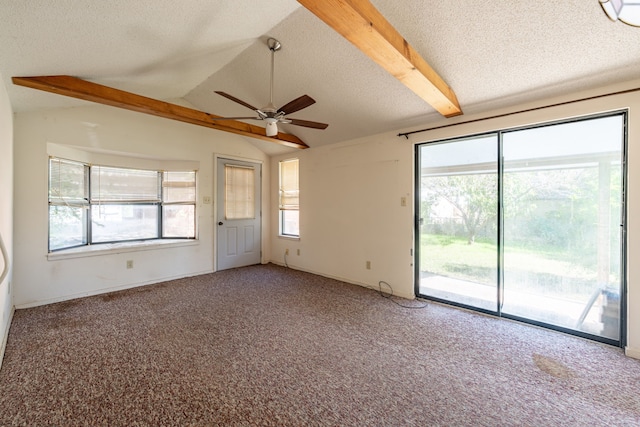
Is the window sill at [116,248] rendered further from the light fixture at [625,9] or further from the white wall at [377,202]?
the light fixture at [625,9]

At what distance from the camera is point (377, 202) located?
13.0 feet

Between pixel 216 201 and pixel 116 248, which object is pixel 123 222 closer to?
pixel 116 248

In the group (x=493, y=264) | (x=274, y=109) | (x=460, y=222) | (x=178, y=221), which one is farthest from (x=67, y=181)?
(x=493, y=264)

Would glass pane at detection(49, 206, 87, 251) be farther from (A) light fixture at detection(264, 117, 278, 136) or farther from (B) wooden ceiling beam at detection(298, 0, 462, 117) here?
(B) wooden ceiling beam at detection(298, 0, 462, 117)

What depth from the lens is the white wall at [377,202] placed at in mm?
2260

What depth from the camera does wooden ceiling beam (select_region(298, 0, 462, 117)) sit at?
139 centimetres

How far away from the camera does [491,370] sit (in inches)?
81.1

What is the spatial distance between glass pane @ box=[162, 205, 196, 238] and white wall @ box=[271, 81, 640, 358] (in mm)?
1851

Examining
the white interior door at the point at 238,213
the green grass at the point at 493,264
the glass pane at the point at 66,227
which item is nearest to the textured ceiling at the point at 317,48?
the glass pane at the point at 66,227

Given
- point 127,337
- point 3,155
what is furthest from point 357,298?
point 3,155

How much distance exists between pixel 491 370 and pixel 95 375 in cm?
302

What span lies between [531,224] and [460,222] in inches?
27.6

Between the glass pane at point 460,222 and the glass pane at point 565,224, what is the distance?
17 centimetres

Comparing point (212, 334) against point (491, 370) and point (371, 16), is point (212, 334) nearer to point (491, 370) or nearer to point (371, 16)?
point (491, 370)
